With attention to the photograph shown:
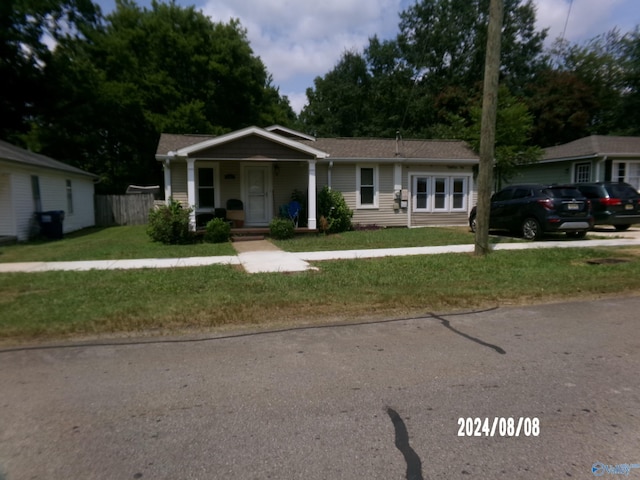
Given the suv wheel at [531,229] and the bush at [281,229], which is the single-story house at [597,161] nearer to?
the suv wheel at [531,229]

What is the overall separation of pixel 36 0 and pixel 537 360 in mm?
36912

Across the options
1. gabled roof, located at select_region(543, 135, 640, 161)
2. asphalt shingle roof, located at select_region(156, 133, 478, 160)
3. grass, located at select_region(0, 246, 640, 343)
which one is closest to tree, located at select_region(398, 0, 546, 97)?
gabled roof, located at select_region(543, 135, 640, 161)

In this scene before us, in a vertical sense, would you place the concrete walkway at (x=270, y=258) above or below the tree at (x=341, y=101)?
below

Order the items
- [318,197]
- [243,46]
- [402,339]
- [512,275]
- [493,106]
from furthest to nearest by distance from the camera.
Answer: [243,46]
[318,197]
[493,106]
[512,275]
[402,339]

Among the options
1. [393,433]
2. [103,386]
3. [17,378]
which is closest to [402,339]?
[393,433]

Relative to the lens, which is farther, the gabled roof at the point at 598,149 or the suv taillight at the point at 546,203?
the gabled roof at the point at 598,149

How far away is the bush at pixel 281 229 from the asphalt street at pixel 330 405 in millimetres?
9494

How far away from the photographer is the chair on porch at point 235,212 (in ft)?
53.3

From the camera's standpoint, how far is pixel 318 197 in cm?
1714

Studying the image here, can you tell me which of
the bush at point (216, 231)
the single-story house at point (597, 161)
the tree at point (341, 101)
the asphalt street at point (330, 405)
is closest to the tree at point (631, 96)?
the single-story house at point (597, 161)

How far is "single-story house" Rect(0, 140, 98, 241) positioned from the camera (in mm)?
15250

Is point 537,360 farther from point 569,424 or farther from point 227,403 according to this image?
point 227,403

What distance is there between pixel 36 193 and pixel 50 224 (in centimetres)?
158
